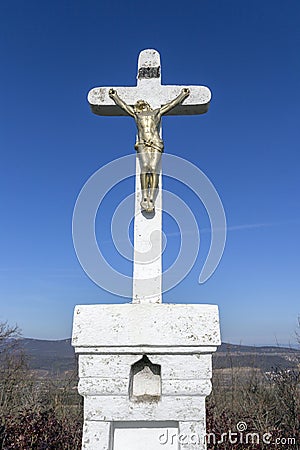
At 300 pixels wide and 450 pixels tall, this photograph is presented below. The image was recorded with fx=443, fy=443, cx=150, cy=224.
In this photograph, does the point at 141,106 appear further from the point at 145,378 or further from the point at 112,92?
the point at 145,378

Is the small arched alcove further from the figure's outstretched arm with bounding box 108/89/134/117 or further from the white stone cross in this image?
the figure's outstretched arm with bounding box 108/89/134/117

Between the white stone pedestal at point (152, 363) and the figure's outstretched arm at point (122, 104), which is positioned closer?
the white stone pedestal at point (152, 363)

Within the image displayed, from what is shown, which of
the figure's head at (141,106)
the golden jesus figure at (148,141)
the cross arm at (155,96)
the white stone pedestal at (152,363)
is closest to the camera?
the white stone pedestal at (152,363)

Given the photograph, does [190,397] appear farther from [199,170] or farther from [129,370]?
[199,170]

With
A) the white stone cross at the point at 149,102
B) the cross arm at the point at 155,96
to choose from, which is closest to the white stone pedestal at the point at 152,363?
the white stone cross at the point at 149,102

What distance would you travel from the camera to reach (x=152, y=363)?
128 inches

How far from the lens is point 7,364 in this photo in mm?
10758

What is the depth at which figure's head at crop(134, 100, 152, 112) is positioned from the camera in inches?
161

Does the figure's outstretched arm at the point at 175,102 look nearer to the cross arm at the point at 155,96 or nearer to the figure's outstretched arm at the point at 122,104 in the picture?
the cross arm at the point at 155,96

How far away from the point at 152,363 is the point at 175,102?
236 centimetres

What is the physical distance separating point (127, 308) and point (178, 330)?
16.0 inches

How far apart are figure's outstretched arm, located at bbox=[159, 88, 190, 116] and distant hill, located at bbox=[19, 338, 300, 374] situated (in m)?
6.56

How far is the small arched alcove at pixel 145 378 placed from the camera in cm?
331

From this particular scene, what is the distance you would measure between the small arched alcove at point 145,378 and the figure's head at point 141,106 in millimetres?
2217
